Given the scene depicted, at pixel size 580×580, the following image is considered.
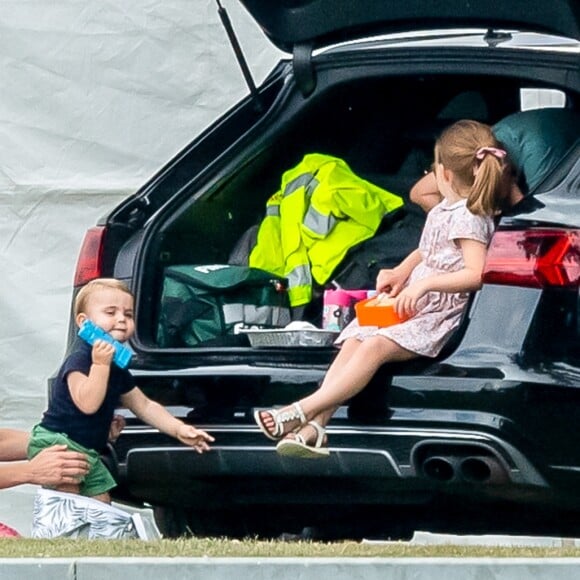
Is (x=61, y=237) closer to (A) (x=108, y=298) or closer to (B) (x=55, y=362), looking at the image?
(B) (x=55, y=362)

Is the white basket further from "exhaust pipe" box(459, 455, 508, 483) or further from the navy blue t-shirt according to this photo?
"exhaust pipe" box(459, 455, 508, 483)

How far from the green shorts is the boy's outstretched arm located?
25 cm

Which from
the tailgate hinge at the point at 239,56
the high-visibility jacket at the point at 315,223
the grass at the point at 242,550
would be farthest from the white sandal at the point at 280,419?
the tailgate hinge at the point at 239,56

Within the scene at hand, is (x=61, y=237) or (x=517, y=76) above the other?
(x=517, y=76)

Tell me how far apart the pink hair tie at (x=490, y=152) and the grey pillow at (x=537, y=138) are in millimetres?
111

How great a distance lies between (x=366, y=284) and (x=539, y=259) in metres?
1.05

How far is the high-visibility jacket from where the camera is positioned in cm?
607

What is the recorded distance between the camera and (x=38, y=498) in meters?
5.90

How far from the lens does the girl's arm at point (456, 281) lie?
5305 mm

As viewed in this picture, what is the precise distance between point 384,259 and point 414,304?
2.39ft

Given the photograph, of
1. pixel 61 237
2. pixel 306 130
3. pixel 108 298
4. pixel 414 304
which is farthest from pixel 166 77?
pixel 414 304

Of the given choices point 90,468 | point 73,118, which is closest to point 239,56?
point 90,468

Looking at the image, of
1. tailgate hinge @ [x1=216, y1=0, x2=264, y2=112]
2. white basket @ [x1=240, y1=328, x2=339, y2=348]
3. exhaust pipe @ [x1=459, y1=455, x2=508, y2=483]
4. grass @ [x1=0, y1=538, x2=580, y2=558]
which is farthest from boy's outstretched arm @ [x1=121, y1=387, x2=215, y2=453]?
tailgate hinge @ [x1=216, y1=0, x2=264, y2=112]

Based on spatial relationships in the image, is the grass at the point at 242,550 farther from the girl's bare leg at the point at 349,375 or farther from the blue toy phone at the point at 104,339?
the blue toy phone at the point at 104,339
